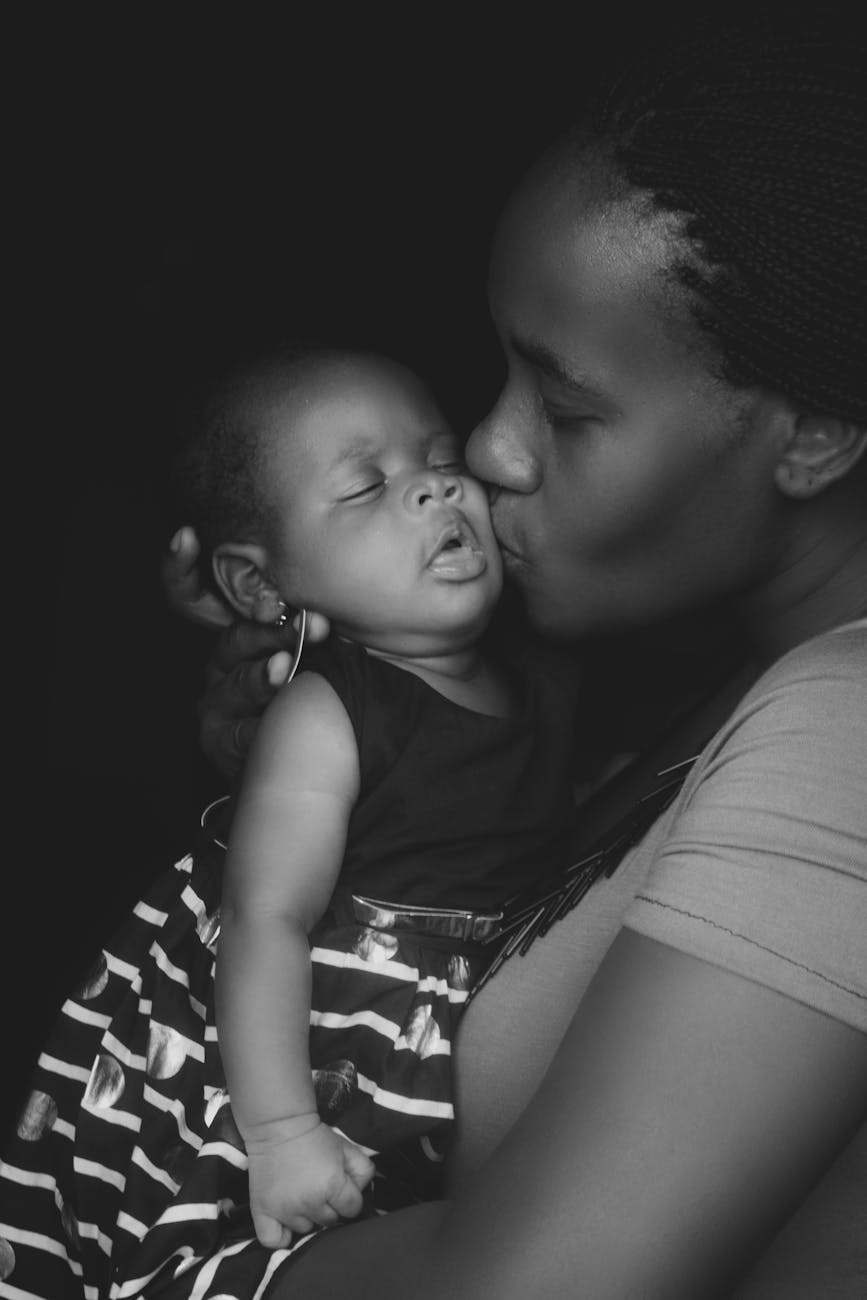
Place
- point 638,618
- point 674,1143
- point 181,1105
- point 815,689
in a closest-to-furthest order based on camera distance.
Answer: point 674,1143 → point 815,689 → point 638,618 → point 181,1105

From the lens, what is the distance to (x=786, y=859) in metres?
1.05

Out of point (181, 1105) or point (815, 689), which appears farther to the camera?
point (181, 1105)

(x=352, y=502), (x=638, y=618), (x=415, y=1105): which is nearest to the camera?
(x=415, y=1105)

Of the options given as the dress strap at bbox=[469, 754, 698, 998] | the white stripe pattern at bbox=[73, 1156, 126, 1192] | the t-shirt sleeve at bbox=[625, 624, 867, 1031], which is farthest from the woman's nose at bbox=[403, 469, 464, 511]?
the white stripe pattern at bbox=[73, 1156, 126, 1192]

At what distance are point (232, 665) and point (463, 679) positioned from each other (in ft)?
1.16

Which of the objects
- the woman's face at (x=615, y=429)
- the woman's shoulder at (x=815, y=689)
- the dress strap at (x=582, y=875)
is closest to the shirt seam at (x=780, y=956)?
the woman's shoulder at (x=815, y=689)

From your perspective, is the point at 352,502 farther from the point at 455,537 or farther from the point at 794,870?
the point at 794,870

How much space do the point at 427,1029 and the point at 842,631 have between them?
0.70m

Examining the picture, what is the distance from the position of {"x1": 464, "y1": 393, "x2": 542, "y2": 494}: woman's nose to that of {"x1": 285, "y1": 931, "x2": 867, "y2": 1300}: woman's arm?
0.66 m

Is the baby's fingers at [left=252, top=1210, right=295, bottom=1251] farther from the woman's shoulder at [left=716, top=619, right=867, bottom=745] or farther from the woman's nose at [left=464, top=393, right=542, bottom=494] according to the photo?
the woman's nose at [left=464, top=393, right=542, bottom=494]

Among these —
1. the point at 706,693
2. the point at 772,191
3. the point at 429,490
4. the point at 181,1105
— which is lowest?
the point at 181,1105

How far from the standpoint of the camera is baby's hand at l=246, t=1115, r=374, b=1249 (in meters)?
1.44

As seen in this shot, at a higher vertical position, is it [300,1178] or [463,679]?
[463,679]

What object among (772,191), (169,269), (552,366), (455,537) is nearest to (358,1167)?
(455,537)
